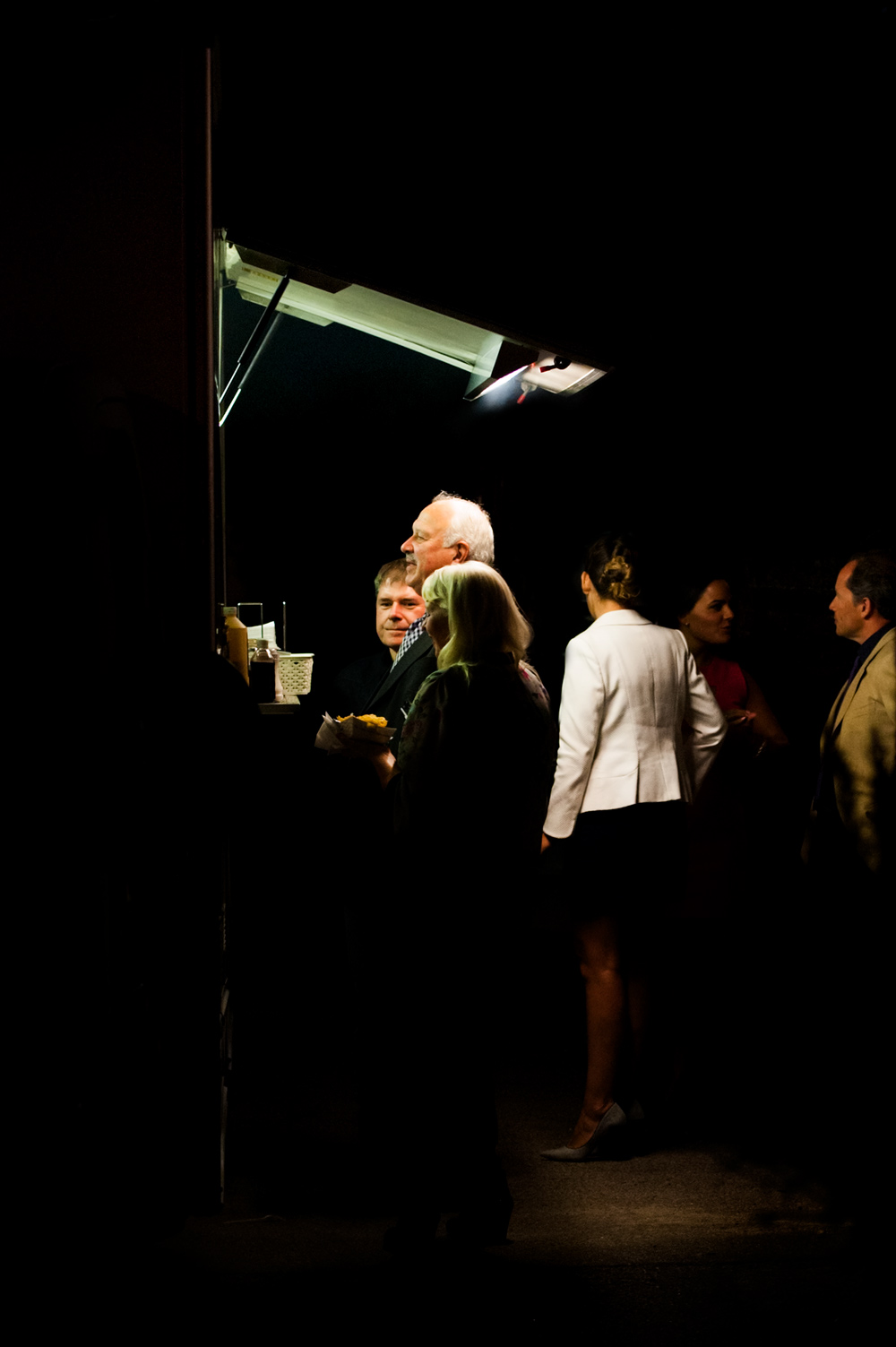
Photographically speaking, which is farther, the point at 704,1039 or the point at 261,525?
the point at 261,525

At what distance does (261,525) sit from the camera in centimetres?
571

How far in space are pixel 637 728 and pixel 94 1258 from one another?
2.26 m

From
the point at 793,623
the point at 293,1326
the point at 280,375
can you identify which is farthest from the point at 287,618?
the point at 293,1326

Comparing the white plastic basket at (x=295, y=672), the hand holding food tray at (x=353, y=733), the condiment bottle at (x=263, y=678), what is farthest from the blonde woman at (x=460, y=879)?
the white plastic basket at (x=295, y=672)

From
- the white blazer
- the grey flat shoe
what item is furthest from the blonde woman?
the grey flat shoe

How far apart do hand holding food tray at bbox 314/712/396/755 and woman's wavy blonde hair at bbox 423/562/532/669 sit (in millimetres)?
329

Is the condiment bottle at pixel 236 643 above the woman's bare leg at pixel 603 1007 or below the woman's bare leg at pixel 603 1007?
above

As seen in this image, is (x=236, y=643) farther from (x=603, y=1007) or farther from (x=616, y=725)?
(x=603, y=1007)

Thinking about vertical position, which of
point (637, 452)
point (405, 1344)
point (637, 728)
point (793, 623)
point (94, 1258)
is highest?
point (637, 452)

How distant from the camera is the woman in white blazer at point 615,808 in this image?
329cm

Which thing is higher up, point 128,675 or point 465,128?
point 465,128

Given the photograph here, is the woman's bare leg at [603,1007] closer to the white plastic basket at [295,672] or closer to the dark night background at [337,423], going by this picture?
the dark night background at [337,423]

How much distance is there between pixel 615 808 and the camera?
328 cm

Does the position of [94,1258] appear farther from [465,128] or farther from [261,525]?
[465,128]
